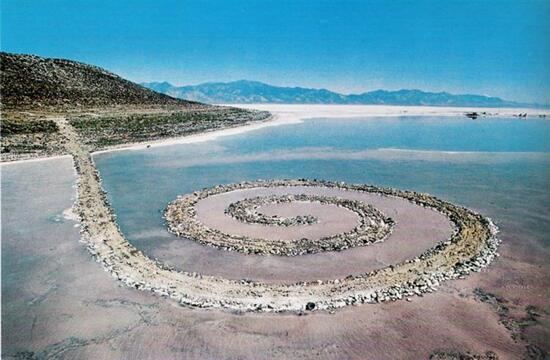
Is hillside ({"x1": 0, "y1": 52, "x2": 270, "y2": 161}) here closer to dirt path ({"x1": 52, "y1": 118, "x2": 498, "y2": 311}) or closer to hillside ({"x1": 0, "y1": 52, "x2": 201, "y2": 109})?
hillside ({"x1": 0, "y1": 52, "x2": 201, "y2": 109})

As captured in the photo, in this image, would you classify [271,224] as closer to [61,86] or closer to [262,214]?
[262,214]

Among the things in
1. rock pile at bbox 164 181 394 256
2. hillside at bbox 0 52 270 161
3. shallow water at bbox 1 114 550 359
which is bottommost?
shallow water at bbox 1 114 550 359

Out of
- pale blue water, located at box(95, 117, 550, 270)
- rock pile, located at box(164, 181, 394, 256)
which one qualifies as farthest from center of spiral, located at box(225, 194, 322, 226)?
pale blue water, located at box(95, 117, 550, 270)

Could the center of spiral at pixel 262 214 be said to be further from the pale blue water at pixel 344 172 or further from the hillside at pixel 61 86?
the hillside at pixel 61 86

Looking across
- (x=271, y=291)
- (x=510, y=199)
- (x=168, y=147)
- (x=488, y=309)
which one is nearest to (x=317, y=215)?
(x=271, y=291)

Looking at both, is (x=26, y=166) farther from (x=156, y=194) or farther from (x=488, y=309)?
(x=488, y=309)

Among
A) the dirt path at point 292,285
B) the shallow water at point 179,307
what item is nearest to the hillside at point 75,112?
the shallow water at point 179,307
